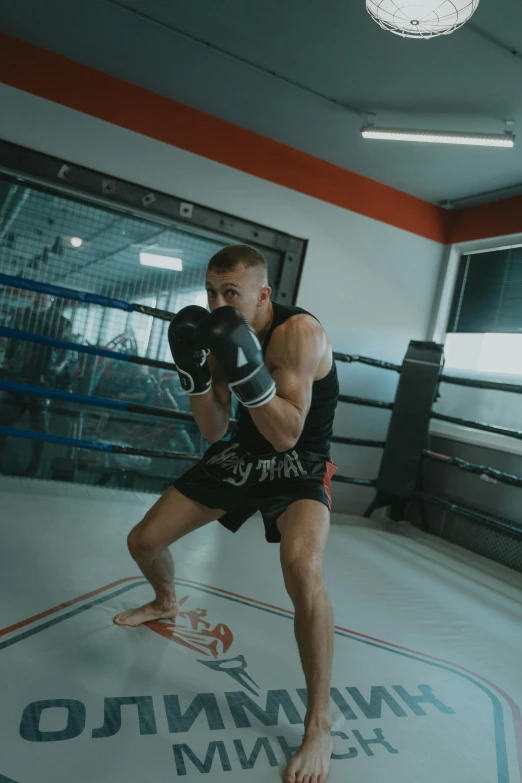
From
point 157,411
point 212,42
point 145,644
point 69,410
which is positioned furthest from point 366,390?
point 145,644

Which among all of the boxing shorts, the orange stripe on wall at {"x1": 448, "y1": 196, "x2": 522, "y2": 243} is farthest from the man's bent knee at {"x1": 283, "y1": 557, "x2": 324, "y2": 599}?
the orange stripe on wall at {"x1": 448, "y1": 196, "x2": 522, "y2": 243}

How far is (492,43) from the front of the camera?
2564 mm

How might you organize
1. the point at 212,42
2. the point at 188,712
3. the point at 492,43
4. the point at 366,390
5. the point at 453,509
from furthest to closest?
the point at 366,390 → the point at 453,509 → the point at 212,42 → the point at 492,43 → the point at 188,712

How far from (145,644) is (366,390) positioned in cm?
300

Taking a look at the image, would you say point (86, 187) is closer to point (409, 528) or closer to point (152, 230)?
point (152, 230)

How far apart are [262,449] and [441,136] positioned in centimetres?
243

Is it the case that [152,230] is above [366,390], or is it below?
above

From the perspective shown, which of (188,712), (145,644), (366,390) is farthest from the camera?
(366,390)

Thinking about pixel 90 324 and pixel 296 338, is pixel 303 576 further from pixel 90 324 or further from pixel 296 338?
pixel 90 324

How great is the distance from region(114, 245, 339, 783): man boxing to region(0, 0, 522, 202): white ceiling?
1.72 m

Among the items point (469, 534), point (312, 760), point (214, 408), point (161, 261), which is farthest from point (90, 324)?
point (312, 760)

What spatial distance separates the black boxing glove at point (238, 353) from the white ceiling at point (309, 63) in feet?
6.21

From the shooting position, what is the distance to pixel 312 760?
1206 mm

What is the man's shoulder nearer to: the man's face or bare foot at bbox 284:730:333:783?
the man's face
